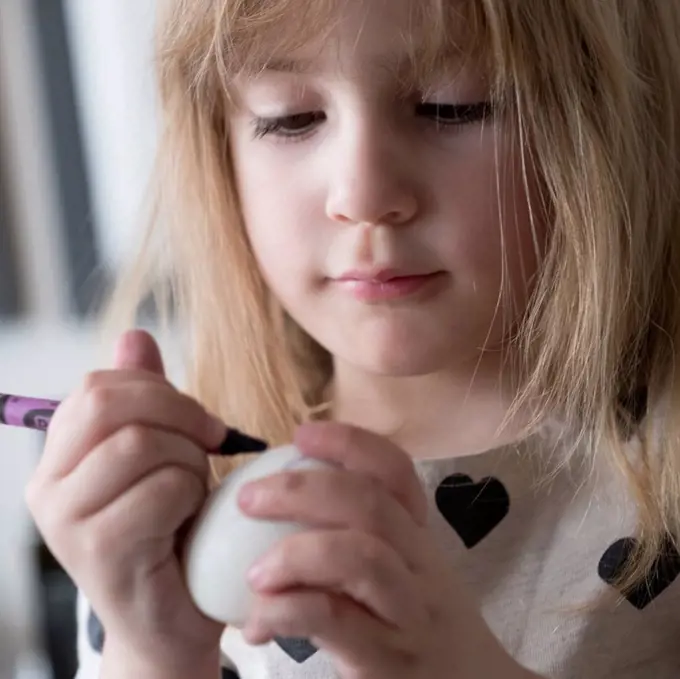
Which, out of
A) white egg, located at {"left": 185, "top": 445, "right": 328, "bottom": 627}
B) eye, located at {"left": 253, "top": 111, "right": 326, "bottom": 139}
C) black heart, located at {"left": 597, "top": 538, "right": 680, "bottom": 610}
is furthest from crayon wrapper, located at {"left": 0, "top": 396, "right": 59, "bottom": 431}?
black heart, located at {"left": 597, "top": 538, "right": 680, "bottom": 610}

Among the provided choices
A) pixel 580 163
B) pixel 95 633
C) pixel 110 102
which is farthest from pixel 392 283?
pixel 110 102

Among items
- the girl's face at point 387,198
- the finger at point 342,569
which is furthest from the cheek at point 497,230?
the finger at point 342,569

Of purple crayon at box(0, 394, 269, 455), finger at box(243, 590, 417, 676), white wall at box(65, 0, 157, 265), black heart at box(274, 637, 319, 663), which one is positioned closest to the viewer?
finger at box(243, 590, 417, 676)

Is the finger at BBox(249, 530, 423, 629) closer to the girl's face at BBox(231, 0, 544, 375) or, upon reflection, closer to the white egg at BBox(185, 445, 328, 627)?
the white egg at BBox(185, 445, 328, 627)

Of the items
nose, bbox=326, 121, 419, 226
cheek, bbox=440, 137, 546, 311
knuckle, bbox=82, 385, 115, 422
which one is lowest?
knuckle, bbox=82, 385, 115, 422

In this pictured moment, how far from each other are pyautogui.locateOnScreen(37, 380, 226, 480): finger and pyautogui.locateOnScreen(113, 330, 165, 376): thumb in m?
0.04

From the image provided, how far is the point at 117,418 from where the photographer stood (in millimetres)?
465

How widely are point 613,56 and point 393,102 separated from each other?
13 centimetres

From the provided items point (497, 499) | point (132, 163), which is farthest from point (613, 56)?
point (132, 163)

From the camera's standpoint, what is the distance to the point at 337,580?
0.41 meters

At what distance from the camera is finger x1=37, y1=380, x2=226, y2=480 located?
18.3 inches

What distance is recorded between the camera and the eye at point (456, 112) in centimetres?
55

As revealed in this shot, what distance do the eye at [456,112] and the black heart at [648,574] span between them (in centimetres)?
27

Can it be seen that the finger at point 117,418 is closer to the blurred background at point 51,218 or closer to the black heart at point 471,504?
the black heart at point 471,504
